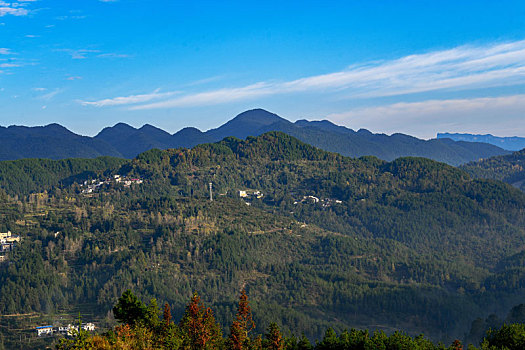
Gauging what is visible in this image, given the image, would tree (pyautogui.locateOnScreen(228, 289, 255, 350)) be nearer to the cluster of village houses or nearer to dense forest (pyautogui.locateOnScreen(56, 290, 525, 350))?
dense forest (pyautogui.locateOnScreen(56, 290, 525, 350))

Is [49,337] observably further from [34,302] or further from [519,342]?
[519,342]

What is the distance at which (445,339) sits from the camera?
16600cm

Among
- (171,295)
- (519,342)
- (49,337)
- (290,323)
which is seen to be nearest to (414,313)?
(290,323)

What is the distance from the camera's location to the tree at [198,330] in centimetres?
8219

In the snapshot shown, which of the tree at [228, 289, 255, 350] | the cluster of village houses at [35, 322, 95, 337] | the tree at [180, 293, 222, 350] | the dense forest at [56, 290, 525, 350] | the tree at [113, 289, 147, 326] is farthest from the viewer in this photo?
the cluster of village houses at [35, 322, 95, 337]

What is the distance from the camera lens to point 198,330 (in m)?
83.8

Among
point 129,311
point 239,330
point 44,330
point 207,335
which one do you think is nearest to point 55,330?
point 44,330

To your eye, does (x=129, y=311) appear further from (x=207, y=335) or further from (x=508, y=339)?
(x=508, y=339)

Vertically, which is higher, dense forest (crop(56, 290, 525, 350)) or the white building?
dense forest (crop(56, 290, 525, 350))

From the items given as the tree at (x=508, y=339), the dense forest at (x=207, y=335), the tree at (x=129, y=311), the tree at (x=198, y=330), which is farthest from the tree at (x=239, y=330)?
the tree at (x=508, y=339)

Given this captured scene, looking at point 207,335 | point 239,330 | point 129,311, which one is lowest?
point 207,335

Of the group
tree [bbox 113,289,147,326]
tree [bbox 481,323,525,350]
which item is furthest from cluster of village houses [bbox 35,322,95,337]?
tree [bbox 481,323,525,350]

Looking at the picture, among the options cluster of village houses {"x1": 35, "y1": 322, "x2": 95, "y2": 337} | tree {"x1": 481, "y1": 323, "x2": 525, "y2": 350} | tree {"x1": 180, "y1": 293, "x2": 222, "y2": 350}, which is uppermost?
tree {"x1": 180, "y1": 293, "x2": 222, "y2": 350}

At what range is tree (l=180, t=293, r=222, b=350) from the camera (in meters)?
82.2
